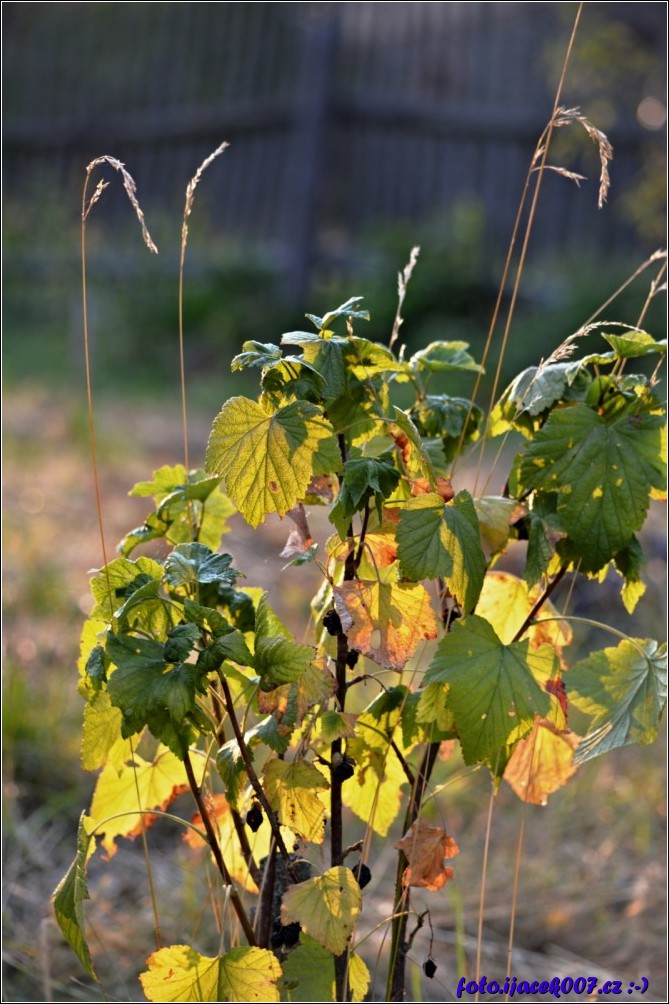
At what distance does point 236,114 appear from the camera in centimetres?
777

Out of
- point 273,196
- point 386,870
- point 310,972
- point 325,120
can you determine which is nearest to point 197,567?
point 310,972

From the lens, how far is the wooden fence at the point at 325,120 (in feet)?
24.2

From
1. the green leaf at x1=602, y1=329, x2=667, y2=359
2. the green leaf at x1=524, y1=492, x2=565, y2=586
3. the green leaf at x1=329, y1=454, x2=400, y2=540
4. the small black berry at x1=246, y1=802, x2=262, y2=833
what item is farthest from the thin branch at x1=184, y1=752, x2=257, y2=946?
the green leaf at x1=602, y1=329, x2=667, y2=359

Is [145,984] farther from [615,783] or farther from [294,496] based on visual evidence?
[615,783]

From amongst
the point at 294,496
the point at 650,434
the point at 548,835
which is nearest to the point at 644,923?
the point at 548,835

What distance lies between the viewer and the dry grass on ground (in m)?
1.79

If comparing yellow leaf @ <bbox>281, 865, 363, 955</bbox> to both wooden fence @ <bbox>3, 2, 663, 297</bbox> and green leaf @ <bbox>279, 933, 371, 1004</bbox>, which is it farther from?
wooden fence @ <bbox>3, 2, 663, 297</bbox>

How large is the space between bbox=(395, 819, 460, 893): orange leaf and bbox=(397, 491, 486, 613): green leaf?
258 millimetres

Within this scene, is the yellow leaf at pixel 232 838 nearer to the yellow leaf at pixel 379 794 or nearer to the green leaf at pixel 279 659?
the yellow leaf at pixel 379 794

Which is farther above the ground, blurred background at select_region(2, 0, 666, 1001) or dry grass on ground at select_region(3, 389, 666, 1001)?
blurred background at select_region(2, 0, 666, 1001)

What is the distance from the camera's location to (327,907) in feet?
3.26

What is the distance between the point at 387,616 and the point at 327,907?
0.26 meters

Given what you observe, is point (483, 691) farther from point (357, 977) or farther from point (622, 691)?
point (357, 977)

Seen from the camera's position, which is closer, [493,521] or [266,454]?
[266,454]
